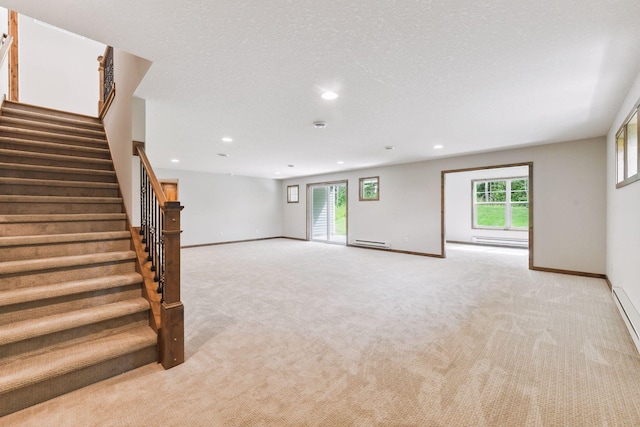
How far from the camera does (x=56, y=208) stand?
8.95 ft

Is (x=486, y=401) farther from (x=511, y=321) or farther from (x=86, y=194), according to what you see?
(x=86, y=194)

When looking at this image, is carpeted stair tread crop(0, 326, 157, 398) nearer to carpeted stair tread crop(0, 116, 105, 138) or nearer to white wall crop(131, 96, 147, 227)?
white wall crop(131, 96, 147, 227)

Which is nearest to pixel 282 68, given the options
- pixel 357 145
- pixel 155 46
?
pixel 155 46

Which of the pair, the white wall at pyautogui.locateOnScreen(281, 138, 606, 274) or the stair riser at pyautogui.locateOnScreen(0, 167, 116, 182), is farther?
the white wall at pyautogui.locateOnScreen(281, 138, 606, 274)

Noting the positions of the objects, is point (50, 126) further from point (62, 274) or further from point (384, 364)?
point (384, 364)

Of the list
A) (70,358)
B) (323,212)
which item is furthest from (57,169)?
(323,212)

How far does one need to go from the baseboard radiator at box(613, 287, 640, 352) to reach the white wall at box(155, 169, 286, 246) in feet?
27.5

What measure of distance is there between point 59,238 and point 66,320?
808 mm

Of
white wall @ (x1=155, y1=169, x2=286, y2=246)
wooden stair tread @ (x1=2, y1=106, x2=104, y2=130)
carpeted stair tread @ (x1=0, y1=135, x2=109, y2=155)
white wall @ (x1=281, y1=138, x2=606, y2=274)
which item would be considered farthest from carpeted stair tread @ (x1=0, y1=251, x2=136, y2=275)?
white wall @ (x1=281, y1=138, x2=606, y2=274)

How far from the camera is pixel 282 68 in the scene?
2318 millimetres

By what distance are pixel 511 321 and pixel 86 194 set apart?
464 cm

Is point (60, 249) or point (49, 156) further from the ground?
point (49, 156)

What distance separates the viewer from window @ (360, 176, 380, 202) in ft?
25.0

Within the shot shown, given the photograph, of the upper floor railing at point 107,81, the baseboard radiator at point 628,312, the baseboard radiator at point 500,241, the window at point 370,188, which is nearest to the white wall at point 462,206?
the baseboard radiator at point 500,241
